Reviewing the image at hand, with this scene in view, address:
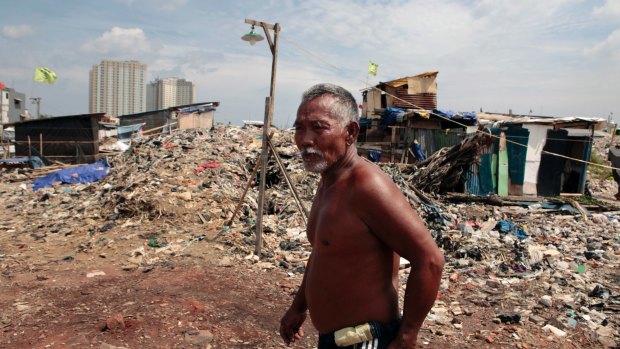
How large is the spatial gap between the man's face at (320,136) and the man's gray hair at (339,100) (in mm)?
19

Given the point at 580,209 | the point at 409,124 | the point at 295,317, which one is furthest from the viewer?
the point at 409,124

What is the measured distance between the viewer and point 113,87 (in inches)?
2104

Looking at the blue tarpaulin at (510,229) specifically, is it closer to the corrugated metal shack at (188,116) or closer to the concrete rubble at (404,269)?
the concrete rubble at (404,269)

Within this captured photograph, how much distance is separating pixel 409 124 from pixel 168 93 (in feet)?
158

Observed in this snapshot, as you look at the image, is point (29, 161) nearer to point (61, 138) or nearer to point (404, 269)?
point (61, 138)

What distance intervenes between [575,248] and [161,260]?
6.68 m

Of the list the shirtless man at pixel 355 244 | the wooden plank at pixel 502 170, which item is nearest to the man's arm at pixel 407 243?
the shirtless man at pixel 355 244

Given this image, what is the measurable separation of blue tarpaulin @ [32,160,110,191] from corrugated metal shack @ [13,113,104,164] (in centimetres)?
443

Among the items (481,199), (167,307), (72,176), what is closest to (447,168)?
(481,199)

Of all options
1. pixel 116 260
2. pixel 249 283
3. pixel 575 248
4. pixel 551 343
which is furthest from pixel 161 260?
pixel 575 248

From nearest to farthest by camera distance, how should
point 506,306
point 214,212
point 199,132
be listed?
point 506,306
point 214,212
point 199,132

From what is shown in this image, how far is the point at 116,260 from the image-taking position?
5.91 metres

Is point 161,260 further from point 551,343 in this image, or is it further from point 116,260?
point 551,343

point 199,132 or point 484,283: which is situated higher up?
point 199,132
